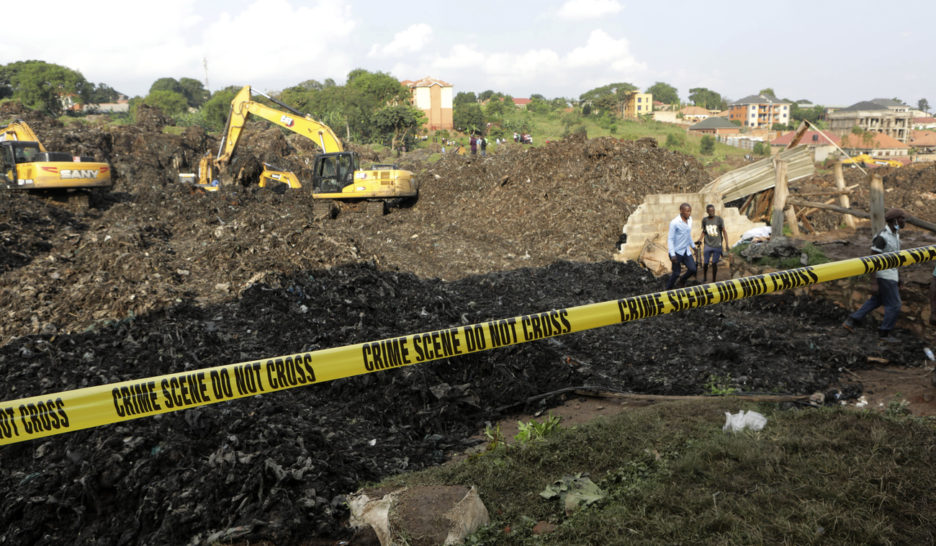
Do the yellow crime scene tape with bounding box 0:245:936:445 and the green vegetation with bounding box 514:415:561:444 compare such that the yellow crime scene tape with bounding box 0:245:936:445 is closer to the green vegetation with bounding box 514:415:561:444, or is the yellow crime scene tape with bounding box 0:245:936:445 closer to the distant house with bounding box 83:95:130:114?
the green vegetation with bounding box 514:415:561:444

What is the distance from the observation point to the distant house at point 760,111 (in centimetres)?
12840

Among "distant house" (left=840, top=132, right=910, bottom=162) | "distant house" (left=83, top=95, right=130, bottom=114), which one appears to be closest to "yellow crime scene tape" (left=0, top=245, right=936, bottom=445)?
"distant house" (left=840, top=132, right=910, bottom=162)

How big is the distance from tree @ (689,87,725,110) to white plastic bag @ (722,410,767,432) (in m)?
174

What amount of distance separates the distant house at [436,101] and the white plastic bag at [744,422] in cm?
6989

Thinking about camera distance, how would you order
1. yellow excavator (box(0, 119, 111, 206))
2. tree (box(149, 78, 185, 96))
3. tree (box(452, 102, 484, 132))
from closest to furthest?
yellow excavator (box(0, 119, 111, 206)) < tree (box(452, 102, 484, 132)) < tree (box(149, 78, 185, 96))

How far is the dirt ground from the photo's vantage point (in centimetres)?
359

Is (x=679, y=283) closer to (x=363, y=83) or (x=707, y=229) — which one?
(x=707, y=229)

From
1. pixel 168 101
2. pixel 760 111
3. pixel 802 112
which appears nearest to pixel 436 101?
pixel 168 101

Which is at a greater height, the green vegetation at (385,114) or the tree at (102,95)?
the tree at (102,95)

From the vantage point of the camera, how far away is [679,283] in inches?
372

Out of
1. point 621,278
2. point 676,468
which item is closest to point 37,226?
point 621,278

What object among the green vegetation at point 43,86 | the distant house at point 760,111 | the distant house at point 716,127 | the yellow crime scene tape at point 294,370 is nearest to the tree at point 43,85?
the green vegetation at point 43,86

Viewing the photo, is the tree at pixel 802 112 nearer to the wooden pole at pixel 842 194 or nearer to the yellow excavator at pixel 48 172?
the wooden pole at pixel 842 194

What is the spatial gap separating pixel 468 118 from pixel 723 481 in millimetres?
66075
